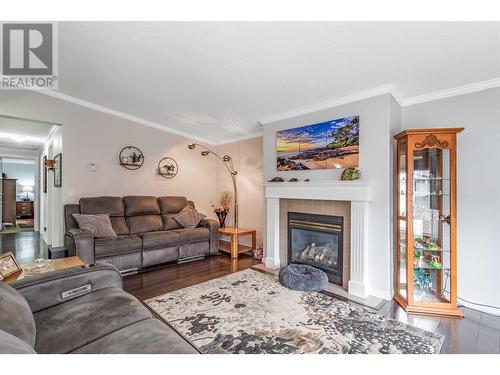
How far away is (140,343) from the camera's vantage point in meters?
1.05

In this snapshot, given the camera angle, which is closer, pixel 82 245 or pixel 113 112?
pixel 82 245

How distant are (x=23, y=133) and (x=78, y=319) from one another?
5740mm

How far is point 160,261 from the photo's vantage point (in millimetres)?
3561

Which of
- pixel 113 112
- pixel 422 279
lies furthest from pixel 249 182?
pixel 422 279

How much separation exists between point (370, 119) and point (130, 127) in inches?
151

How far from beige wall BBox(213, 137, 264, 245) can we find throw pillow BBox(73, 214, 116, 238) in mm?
2174

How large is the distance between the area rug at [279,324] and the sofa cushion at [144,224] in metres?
1.56

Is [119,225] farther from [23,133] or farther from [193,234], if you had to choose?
[23,133]

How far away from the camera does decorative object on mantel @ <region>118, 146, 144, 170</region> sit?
4.22 metres

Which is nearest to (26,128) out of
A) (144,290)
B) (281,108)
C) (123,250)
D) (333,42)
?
(123,250)

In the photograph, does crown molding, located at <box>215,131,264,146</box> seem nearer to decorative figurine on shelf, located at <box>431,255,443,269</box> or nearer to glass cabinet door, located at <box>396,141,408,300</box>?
glass cabinet door, located at <box>396,141,408,300</box>

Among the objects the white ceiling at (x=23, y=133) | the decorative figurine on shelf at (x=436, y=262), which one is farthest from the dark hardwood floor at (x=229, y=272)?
the white ceiling at (x=23, y=133)

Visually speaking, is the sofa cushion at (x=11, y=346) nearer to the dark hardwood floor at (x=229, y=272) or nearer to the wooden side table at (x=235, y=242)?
the dark hardwood floor at (x=229, y=272)
